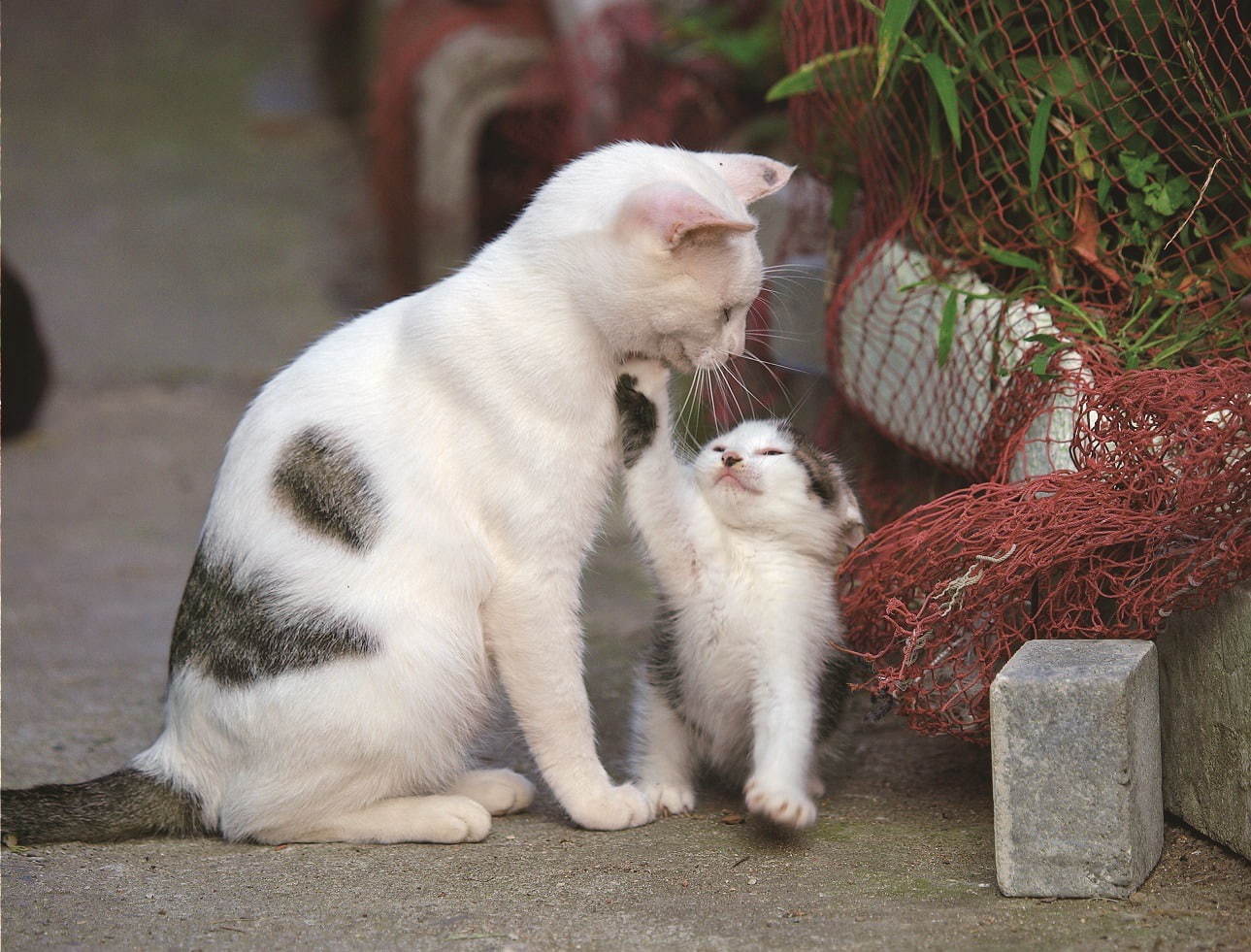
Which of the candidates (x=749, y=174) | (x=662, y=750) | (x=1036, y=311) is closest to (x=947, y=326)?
(x=1036, y=311)

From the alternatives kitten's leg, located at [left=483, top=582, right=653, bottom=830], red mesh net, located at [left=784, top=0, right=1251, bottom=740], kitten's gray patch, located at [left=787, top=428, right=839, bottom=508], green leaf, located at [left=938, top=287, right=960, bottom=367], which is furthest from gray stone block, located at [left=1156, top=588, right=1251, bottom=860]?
kitten's leg, located at [left=483, top=582, right=653, bottom=830]

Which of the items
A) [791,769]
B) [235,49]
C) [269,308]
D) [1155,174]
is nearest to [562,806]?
[791,769]

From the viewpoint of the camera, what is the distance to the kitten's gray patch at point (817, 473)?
3.57 metres

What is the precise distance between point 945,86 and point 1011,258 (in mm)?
497

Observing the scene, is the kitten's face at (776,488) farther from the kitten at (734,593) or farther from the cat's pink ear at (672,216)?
the cat's pink ear at (672,216)

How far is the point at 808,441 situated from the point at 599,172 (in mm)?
1003

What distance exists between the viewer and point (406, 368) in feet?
10.7

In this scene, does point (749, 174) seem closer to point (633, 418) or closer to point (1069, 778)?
point (633, 418)

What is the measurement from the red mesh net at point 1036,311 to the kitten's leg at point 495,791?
0.91m

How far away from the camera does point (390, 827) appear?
3.20 metres

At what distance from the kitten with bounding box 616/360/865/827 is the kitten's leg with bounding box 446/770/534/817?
30cm

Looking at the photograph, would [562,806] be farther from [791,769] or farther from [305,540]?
[305,540]

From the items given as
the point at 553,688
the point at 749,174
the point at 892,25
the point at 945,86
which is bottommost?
the point at 553,688

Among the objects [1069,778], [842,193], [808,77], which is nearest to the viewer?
[1069,778]
